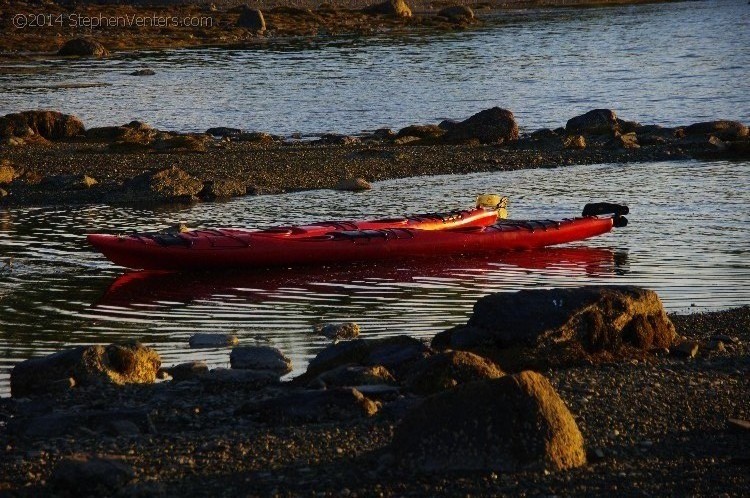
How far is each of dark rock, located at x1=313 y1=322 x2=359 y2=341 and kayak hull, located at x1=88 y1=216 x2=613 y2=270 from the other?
3.34 metres

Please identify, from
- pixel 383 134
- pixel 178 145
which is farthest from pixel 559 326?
pixel 383 134

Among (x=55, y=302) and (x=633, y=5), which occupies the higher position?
(x=633, y=5)

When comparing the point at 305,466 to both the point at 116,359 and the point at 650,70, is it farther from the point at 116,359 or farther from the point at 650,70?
the point at 650,70

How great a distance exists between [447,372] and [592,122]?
19.5 m

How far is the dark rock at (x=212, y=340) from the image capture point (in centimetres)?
1060

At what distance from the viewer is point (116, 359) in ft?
30.1

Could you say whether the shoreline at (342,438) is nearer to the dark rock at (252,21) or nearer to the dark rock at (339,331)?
the dark rock at (339,331)

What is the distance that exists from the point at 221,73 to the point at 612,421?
125ft

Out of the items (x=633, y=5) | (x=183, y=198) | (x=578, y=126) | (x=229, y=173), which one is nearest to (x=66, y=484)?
(x=183, y=198)

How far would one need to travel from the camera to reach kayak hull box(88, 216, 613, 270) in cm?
1416

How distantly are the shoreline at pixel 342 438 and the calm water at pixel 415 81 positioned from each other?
830 inches

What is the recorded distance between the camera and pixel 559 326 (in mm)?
9086

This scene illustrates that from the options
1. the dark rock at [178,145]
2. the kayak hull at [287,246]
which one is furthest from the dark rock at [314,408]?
the dark rock at [178,145]

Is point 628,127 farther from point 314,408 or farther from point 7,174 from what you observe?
point 314,408
